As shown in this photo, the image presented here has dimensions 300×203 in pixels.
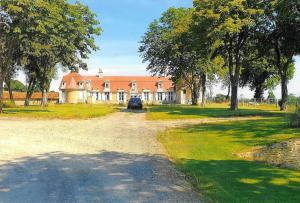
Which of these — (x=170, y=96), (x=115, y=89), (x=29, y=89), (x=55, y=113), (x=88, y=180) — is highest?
(x=115, y=89)

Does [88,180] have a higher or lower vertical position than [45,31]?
lower

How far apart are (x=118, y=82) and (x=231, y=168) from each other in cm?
10543

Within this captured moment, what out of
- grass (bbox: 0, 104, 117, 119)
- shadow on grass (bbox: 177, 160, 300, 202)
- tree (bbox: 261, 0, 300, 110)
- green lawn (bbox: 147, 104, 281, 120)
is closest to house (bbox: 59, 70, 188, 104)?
tree (bbox: 261, 0, 300, 110)

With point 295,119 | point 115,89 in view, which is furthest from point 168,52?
point 115,89

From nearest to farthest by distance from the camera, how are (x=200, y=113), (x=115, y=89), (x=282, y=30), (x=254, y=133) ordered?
(x=254, y=133), (x=200, y=113), (x=282, y=30), (x=115, y=89)

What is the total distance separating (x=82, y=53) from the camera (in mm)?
50344

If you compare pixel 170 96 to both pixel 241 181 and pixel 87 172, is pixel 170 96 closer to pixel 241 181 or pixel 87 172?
pixel 87 172

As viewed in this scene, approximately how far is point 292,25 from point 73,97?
256 feet

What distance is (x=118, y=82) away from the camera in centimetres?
11644

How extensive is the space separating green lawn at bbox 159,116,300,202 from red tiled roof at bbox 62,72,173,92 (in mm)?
93324

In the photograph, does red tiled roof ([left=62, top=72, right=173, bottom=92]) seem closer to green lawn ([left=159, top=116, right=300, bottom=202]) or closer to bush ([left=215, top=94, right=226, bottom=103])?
bush ([left=215, top=94, right=226, bottom=103])

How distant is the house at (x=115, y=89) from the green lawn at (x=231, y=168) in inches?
3594

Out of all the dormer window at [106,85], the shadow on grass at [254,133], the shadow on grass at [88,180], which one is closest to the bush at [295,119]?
the shadow on grass at [254,133]

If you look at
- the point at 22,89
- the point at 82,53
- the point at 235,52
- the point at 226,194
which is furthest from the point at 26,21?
the point at 22,89
